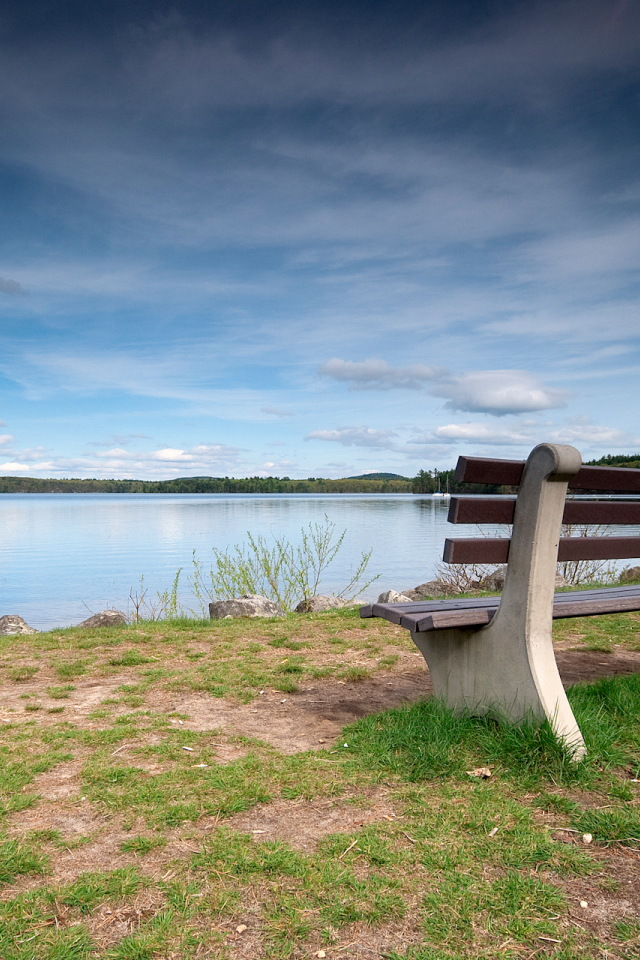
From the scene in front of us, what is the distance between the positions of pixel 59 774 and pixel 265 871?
145cm

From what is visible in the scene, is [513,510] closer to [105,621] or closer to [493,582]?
[105,621]

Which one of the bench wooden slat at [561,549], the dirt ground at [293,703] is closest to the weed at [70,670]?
the dirt ground at [293,703]

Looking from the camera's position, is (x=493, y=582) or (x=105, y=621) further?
(x=493, y=582)

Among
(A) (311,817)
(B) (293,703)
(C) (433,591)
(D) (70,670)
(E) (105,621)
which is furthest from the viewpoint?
(C) (433,591)

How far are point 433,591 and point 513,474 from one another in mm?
8706

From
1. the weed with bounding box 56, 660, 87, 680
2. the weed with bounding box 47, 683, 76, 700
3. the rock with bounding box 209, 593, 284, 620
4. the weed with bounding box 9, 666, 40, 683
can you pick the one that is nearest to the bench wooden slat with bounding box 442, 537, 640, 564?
the weed with bounding box 47, 683, 76, 700

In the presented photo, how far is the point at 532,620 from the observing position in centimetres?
326

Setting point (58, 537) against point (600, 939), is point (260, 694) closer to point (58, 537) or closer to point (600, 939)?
point (600, 939)

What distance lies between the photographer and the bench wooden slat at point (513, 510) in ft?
10.6

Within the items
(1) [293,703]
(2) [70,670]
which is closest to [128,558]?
→ (2) [70,670]

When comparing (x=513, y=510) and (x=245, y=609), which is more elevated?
(x=513, y=510)

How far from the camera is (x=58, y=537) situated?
101 ft

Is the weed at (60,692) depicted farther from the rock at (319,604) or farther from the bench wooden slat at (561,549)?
the rock at (319,604)

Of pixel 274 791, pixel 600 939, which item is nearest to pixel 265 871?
pixel 274 791
